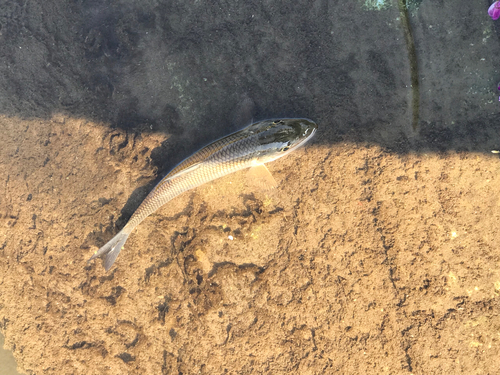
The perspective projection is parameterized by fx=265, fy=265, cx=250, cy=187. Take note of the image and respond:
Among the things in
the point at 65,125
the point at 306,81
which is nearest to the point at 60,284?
the point at 65,125

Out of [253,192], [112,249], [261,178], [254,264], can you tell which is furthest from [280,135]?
[112,249]

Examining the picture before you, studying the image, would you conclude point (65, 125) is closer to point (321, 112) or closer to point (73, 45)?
point (73, 45)

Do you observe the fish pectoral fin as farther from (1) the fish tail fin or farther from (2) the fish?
(1) the fish tail fin

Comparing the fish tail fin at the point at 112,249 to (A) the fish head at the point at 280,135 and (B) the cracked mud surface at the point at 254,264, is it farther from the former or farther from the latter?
(A) the fish head at the point at 280,135

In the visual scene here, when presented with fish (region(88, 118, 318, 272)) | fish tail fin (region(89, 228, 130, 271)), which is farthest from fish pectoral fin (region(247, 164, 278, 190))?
fish tail fin (region(89, 228, 130, 271))

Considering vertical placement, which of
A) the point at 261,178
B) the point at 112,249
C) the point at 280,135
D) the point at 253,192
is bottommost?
the point at 112,249

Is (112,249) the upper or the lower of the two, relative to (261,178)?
lower

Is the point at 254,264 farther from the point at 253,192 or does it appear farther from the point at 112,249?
the point at 112,249
